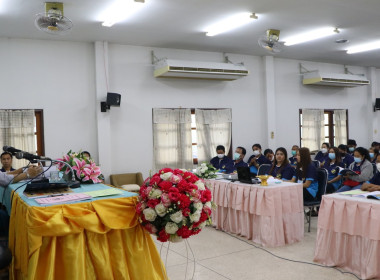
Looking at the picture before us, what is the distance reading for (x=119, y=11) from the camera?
17.4ft

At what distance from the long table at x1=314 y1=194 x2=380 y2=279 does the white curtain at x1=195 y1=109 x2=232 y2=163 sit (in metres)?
4.62

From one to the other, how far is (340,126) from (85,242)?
9.59 m

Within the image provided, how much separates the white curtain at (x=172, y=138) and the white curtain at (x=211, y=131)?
0.26 metres

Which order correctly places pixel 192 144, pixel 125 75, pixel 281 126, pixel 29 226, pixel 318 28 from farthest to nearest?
pixel 281 126
pixel 192 144
pixel 125 75
pixel 318 28
pixel 29 226

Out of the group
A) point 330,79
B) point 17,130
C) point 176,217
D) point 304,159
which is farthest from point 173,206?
point 330,79

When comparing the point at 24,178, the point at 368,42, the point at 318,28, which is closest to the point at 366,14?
the point at 318,28

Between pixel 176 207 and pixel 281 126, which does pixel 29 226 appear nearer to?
pixel 176 207

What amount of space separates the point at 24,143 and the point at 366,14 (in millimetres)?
6424

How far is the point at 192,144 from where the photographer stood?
8.18 meters

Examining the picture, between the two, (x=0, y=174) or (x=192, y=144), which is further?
(x=192, y=144)

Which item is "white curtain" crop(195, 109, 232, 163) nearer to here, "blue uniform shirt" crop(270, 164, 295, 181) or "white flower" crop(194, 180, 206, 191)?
"blue uniform shirt" crop(270, 164, 295, 181)

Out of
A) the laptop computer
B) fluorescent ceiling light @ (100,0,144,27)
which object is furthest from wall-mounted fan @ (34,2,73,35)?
the laptop computer

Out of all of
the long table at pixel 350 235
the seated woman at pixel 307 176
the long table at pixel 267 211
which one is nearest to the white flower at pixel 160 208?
the long table at pixel 350 235

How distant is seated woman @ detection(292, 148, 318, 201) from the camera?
508cm
